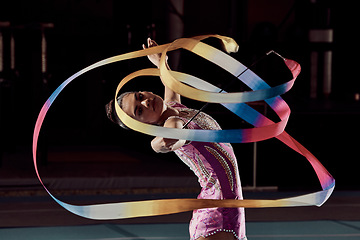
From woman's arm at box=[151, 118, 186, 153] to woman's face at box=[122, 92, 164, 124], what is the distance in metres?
0.14

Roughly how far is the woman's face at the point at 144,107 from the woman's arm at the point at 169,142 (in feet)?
0.47

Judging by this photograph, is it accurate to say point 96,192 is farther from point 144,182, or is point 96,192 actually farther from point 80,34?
point 80,34

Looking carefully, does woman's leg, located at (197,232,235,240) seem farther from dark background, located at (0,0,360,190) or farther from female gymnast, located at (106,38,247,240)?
dark background, located at (0,0,360,190)

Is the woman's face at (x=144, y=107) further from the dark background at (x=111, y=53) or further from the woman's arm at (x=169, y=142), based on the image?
the dark background at (x=111, y=53)

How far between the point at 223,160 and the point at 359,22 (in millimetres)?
9120

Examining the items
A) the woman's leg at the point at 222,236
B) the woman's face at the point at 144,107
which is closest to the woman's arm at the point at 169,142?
the woman's face at the point at 144,107

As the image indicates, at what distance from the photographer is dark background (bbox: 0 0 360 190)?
887 centimetres

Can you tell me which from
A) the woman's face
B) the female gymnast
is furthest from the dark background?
the woman's face

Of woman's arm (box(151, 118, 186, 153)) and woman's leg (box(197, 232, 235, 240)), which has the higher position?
woman's arm (box(151, 118, 186, 153))

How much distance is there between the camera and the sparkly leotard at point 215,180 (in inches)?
124

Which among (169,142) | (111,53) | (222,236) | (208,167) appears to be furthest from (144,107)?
(111,53)

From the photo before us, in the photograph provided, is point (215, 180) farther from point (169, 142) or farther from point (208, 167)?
point (169, 142)

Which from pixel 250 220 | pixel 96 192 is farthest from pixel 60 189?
pixel 250 220

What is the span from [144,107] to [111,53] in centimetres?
706
